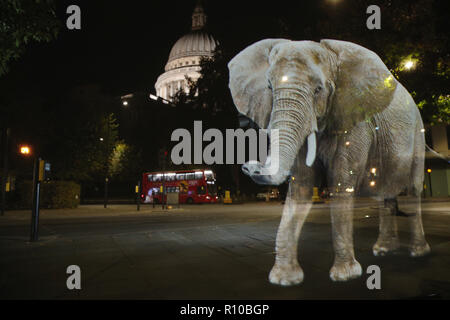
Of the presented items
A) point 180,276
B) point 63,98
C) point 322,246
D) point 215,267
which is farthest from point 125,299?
point 63,98

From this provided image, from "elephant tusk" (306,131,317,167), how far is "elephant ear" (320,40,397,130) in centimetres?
38

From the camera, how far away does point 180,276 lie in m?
3.94

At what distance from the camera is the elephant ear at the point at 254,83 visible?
361 centimetres

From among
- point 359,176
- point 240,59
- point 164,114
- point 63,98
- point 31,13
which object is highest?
point 164,114

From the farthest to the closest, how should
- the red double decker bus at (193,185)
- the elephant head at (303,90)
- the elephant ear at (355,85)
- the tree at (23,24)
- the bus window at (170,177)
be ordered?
the bus window at (170,177)
the red double decker bus at (193,185)
the tree at (23,24)
the elephant ear at (355,85)
the elephant head at (303,90)

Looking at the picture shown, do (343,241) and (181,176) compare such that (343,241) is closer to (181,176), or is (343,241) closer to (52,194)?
(52,194)

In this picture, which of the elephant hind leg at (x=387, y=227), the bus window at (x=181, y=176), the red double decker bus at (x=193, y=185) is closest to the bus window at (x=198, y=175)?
the red double decker bus at (x=193, y=185)

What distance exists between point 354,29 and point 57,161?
24326 mm

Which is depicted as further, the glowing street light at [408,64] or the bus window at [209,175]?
the bus window at [209,175]

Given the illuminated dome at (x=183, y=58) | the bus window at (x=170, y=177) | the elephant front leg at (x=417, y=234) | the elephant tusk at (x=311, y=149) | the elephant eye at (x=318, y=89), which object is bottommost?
the elephant front leg at (x=417, y=234)

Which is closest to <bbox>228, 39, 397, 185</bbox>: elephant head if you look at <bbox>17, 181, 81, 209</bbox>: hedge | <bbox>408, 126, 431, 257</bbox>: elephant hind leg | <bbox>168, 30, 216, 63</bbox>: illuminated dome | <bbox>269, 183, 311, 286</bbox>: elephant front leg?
<bbox>269, 183, 311, 286</bbox>: elephant front leg

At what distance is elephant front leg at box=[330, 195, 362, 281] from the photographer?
3379 mm

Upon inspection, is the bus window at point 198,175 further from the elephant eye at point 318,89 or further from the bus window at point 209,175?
the elephant eye at point 318,89

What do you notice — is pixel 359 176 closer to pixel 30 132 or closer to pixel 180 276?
pixel 180 276
